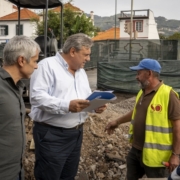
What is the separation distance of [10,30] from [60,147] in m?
58.8

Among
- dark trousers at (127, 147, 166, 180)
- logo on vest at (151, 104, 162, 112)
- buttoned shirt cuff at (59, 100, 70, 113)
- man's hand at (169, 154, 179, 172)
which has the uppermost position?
buttoned shirt cuff at (59, 100, 70, 113)

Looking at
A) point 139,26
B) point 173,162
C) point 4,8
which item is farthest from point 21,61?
point 4,8

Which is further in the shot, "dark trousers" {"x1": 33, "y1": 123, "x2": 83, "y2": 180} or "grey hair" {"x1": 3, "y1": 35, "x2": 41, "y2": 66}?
"dark trousers" {"x1": 33, "y1": 123, "x2": 83, "y2": 180}

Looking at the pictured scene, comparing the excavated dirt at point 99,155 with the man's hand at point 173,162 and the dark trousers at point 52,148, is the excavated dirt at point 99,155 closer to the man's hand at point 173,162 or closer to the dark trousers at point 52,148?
the dark trousers at point 52,148

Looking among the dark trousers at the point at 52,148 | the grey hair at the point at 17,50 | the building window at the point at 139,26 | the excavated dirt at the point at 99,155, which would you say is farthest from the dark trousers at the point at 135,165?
the building window at the point at 139,26

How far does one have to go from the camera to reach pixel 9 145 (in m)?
2.63

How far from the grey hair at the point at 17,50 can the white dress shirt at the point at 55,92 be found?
0.59m

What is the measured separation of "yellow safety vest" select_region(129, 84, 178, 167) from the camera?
3.50m

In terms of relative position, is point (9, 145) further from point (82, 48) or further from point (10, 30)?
point (10, 30)

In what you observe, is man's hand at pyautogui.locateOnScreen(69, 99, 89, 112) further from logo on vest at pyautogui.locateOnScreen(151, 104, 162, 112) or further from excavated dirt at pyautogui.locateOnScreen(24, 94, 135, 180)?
excavated dirt at pyautogui.locateOnScreen(24, 94, 135, 180)

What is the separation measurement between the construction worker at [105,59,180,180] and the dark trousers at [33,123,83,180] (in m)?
0.68

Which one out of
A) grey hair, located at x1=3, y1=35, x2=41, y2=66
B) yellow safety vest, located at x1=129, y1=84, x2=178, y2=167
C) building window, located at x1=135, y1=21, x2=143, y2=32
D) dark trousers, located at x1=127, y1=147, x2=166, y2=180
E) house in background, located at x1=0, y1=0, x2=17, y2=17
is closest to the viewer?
grey hair, located at x1=3, y1=35, x2=41, y2=66

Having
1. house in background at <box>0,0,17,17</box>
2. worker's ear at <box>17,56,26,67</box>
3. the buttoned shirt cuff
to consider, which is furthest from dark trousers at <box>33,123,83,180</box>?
house in background at <box>0,0,17,17</box>

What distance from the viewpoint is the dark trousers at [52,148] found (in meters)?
3.40
